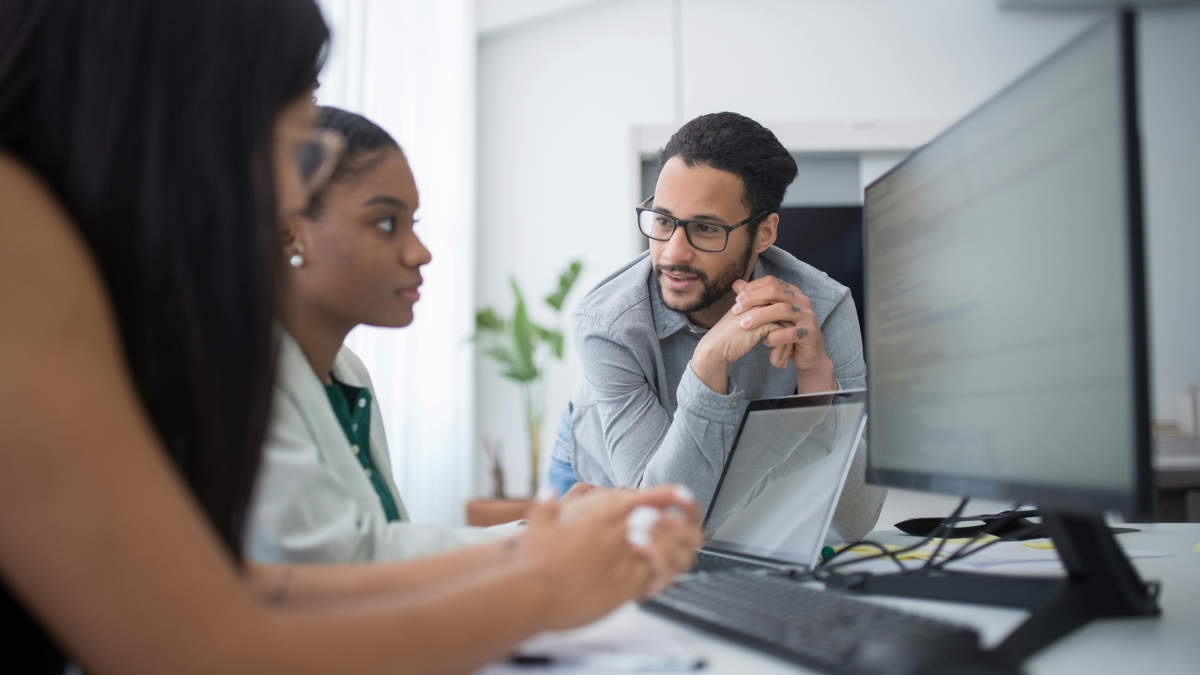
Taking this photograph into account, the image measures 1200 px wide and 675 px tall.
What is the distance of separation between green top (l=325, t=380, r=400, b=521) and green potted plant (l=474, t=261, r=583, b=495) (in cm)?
254

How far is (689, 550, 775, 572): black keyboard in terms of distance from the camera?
1.01 meters

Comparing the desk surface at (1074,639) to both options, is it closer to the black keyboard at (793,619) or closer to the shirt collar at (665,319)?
the black keyboard at (793,619)

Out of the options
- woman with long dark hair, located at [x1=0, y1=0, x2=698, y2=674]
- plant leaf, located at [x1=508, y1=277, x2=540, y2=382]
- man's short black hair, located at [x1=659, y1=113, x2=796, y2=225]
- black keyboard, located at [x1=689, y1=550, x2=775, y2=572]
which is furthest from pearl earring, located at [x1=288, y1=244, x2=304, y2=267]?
plant leaf, located at [x1=508, y1=277, x2=540, y2=382]

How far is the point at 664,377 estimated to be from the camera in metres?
1.68

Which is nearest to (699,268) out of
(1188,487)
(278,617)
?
(278,617)

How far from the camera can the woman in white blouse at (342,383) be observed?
2.47ft

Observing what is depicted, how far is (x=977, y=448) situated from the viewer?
2.51 feet

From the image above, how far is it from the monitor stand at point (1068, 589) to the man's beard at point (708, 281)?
886 mm

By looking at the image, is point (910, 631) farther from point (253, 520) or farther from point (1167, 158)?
point (1167, 158)

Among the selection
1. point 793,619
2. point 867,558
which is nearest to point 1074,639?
point 793,619

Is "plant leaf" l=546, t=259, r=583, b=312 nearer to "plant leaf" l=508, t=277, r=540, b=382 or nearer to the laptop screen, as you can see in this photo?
"plant leaf" l=508, t=277, r=540, b=382

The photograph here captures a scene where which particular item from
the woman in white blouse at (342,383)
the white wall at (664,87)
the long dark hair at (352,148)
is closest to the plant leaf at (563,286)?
the white wall at (664,87)

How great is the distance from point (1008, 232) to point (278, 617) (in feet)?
2.18

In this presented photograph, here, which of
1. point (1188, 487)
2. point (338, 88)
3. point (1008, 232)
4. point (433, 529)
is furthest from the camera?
point (1188, 487)
